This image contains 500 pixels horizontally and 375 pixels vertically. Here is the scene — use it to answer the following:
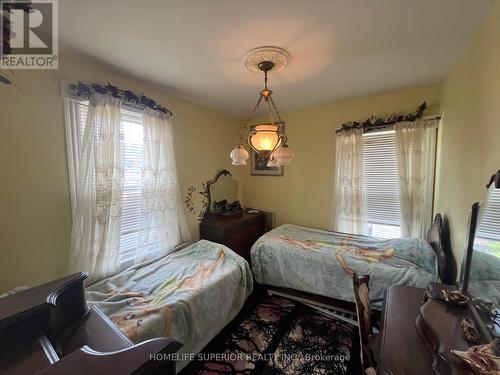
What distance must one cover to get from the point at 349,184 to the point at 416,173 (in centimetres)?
68

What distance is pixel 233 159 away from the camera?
6.15 ft

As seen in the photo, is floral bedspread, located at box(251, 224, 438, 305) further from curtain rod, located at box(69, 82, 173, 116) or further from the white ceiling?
curtain rod, located at box(69, 82, 173, 116)

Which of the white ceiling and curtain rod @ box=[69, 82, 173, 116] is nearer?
the white ceiling

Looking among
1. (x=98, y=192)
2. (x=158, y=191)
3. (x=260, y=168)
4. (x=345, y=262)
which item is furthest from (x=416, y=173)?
(x=98, y=192)

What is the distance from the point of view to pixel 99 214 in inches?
66.7

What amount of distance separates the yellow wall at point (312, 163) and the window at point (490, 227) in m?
1.80

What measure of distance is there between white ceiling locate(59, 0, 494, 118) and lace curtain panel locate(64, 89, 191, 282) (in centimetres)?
46

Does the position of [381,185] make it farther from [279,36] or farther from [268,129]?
[279,36]

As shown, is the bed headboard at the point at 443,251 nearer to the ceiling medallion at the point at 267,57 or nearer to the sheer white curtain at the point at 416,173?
the sheer white curtain at the point at 416,173

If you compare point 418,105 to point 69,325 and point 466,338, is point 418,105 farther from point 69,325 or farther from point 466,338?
point 69,325

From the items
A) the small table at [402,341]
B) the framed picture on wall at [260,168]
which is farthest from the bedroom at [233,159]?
the framed picture on wall at [260,168]

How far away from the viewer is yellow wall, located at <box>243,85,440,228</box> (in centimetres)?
260

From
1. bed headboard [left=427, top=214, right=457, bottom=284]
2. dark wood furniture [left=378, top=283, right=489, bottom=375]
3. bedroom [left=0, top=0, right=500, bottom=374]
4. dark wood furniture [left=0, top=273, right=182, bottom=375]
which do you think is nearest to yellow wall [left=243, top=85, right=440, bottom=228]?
bedroom [left=0, top=0, right=500, bottom=374]

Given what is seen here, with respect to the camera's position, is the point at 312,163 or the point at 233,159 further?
the point at 312,163
